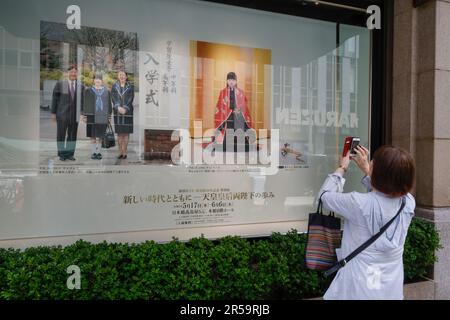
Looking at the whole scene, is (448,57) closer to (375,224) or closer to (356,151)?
(356,151)

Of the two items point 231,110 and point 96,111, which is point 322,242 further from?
point 96,111

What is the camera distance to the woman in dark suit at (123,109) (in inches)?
168

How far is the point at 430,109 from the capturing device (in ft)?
15.4

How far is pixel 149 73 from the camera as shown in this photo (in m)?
4.39

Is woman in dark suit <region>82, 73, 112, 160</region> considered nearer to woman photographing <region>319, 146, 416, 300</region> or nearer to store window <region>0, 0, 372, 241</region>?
store window <region>0, 0, 372, 241</region>

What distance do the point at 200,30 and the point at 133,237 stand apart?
285cm

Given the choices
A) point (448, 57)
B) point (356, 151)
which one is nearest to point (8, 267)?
point (356, 151)

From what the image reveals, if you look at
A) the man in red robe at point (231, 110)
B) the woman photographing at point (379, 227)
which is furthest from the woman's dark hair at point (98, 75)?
the woman photographing at point (379, 227)

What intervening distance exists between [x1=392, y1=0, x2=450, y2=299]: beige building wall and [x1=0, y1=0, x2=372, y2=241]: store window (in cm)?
62

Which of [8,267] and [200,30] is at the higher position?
[200,30]

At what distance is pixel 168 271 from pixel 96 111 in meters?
2.11

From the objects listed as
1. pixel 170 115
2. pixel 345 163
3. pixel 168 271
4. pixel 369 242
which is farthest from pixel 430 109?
pixel 168 271

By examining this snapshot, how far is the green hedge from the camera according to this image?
3.13m

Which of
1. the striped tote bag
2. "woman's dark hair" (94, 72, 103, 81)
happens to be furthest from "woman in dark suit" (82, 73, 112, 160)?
the striped tote bag
